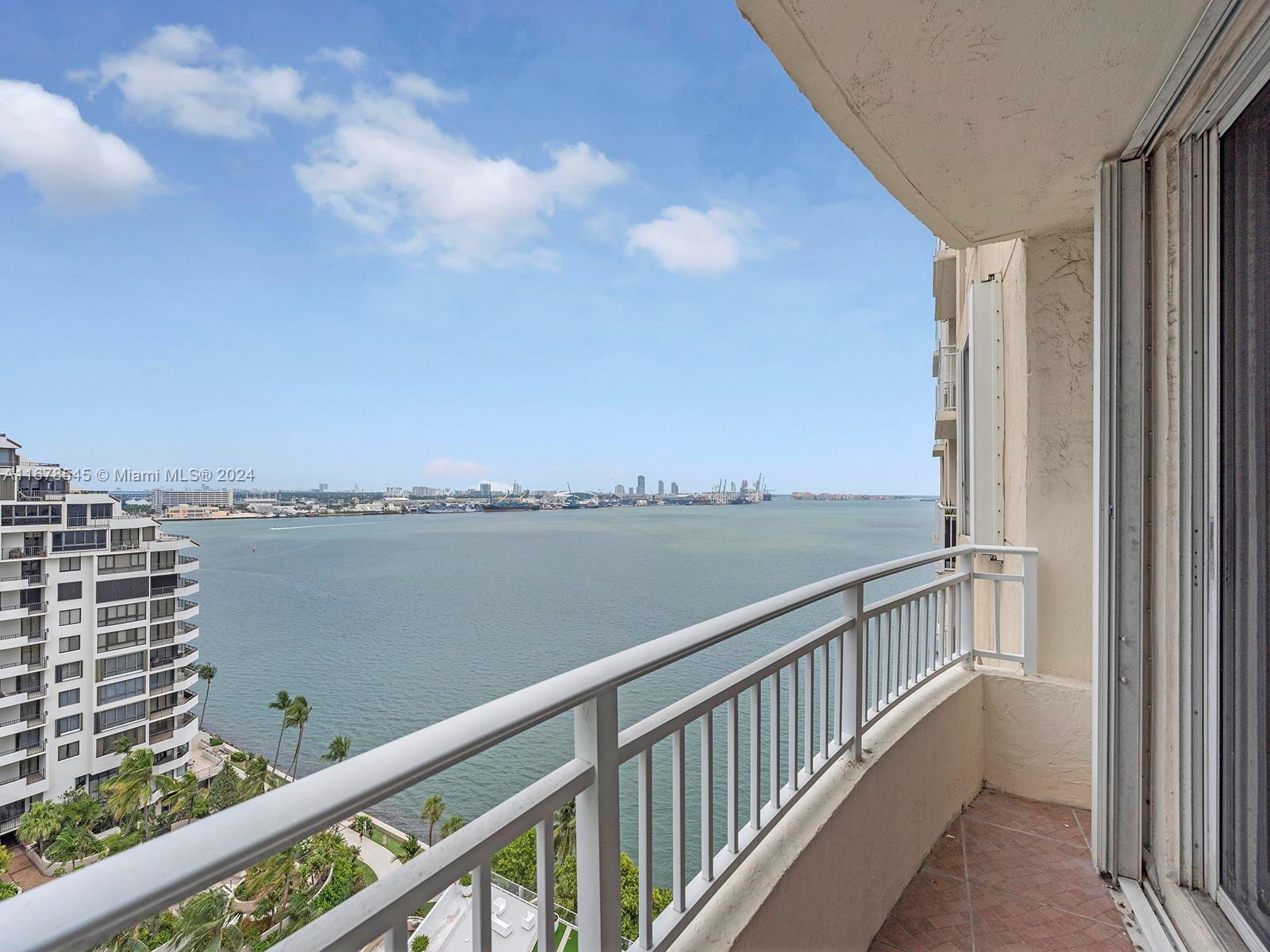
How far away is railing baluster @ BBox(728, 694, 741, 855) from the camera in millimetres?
1239

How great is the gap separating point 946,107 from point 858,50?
1.23 ft

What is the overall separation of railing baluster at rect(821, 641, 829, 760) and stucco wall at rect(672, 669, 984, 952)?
77 mm

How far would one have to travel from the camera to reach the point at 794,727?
157cm

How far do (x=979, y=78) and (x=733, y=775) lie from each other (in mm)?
1737

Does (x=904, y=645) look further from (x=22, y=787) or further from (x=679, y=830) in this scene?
(x=22, y=787)

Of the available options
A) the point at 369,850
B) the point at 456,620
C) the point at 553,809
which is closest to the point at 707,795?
the point at 553,809

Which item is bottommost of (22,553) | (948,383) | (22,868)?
(22,868)

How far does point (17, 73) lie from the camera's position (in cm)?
942

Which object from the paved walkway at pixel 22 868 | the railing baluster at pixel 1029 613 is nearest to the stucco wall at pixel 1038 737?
the railing baluster at pixel 1029 613

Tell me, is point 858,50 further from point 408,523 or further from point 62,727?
point 408,523

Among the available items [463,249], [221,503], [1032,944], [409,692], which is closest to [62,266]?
[221,503]

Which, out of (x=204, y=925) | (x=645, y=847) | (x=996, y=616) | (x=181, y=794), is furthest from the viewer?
(x=996, y=616)

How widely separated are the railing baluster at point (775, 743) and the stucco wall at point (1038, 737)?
1.73 meters

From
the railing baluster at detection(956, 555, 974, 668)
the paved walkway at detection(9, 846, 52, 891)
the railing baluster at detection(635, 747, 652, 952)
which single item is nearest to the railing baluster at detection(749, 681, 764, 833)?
the railing baluster at detection(635, 747, 652, 952)
